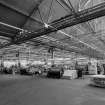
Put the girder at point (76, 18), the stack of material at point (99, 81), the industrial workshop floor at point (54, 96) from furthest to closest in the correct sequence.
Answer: the stack of material at point (99, 81) < the girder at point (76, 18) < the industrial workshop floor at point (54, 96)

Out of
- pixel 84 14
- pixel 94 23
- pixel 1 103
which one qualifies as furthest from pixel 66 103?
pixel 94 23

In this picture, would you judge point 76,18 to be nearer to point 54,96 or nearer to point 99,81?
point 54,96

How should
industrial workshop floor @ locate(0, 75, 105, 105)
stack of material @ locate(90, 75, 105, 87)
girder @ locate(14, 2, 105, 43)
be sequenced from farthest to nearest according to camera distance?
stack of material @ locate(90, 75, 105, 87), girder @ locate(14, 2, 105, 43), industrial workshop floor @ locate(0, 75, 105, 105)

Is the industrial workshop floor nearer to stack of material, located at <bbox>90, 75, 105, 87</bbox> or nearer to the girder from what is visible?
stack of material, located at <bbox>90, 75, 105, 87</bbox>

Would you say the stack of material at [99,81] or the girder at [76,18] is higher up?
the girder at [76,18]

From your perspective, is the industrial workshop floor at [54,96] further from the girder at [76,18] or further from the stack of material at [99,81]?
the girder at [76,18]

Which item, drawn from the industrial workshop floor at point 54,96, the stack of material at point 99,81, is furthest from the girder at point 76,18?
the stack of material at point 99,81

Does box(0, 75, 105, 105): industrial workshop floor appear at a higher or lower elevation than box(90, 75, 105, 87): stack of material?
lower

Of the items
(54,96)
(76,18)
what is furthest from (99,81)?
(76,18)

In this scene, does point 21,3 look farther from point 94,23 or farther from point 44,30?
point 94,23

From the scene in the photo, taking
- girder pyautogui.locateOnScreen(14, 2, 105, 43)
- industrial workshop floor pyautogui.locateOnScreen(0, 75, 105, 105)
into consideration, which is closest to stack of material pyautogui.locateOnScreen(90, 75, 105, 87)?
industrial workshop floor pyautogui.locateOnScreen(0, 75, 105, 105)

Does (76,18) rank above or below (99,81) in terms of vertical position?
above

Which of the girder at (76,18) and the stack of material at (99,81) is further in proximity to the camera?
the stack of material at (99,81)

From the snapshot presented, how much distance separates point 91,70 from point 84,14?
681cm
